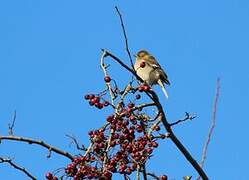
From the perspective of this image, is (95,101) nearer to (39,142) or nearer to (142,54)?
(39,142)

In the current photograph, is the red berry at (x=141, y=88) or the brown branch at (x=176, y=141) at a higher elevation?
the red berry at (x=141, y=88)

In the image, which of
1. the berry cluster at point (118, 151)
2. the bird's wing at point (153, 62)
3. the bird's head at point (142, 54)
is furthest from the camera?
the bird's head at point (142, 54)

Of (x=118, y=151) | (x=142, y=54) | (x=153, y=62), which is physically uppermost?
(x=142, y=54)

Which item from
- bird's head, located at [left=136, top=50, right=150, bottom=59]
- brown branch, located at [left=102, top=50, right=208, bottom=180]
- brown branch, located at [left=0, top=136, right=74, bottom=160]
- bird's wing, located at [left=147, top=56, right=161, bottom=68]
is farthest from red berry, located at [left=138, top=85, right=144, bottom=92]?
bird's head, located at [left=136, top=50, right=150, bottom=59]

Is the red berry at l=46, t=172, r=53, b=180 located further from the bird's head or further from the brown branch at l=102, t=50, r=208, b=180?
the bird's head

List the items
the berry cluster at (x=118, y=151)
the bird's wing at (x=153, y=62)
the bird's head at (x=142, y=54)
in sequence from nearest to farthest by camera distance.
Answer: the berry cluster at (x=118, y=151), the bird's wing at (x=153, y=62), the bird's head at (x=142, y=54)

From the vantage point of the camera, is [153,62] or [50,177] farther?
[153,62]

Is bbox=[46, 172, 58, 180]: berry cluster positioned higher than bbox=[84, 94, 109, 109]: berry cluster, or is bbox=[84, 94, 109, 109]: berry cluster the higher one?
bbox=[84, 94, 109, 109]: berry cluster

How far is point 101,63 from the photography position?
5.42 meters

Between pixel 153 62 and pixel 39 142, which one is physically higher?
pixel 153 62

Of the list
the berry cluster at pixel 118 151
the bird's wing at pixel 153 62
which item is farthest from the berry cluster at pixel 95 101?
the bird's wing at pixel 153 62

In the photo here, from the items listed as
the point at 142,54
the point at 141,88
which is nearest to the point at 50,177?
the point at 141,88

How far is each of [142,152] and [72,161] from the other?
49 cm

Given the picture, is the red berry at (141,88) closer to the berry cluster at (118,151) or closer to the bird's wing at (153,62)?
the berry cluster at (118,151)
